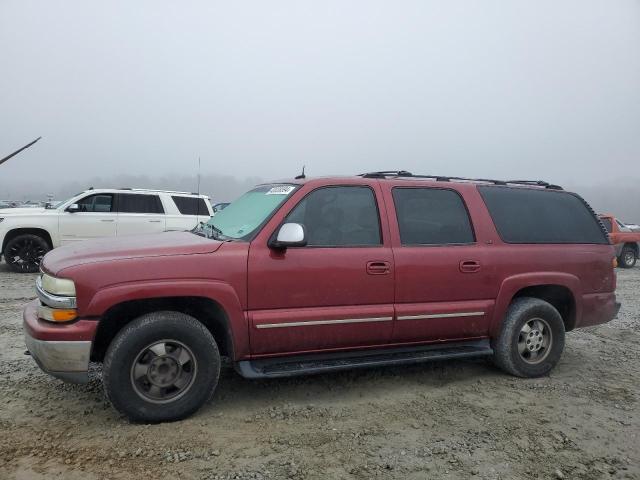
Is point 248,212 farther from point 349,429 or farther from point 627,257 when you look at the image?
point 627,257

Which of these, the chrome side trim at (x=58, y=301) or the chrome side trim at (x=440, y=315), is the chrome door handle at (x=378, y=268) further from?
the chrome side trim at (x=58, y=301)

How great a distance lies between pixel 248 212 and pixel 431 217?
62.0 inches

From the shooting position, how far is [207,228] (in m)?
4.40

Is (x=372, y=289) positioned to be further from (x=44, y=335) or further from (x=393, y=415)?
(x=44, y=335)

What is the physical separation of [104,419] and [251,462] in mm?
1212

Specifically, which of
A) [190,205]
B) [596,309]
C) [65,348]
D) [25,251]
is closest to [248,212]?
[65,348]

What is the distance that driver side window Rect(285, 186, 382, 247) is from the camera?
12.8ft

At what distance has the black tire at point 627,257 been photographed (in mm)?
15568

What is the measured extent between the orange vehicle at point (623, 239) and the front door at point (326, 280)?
537 inches

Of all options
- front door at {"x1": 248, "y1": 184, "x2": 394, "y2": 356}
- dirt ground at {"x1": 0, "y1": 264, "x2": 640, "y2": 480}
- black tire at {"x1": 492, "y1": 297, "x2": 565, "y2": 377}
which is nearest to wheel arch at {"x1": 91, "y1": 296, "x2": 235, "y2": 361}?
front door at {"x1": 248, "y1": 184, "x2": 394, "y2": 356}

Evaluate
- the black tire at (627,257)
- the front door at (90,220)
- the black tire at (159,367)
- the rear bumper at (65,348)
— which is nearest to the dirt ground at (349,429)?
the black tire at (159,367)

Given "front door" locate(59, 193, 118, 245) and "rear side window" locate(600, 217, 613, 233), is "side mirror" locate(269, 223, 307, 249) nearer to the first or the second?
"front door" locate(59, 193, 118, 245)

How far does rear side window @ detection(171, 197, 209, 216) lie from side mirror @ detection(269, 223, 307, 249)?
818cm

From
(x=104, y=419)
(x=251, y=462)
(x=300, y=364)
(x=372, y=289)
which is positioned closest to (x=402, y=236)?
(x=372, y=289)
